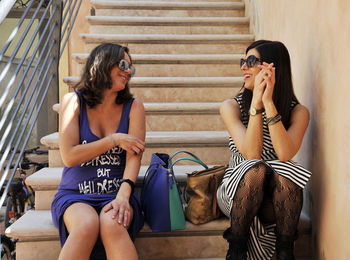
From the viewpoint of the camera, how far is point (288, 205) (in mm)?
1615

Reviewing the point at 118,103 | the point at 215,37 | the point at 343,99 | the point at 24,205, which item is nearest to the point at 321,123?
the point at 343,99

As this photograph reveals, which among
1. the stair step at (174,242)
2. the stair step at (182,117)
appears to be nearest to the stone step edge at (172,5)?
the stair step at (182,117)

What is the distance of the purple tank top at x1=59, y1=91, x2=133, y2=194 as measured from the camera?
5.95ft

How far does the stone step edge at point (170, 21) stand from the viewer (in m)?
3.76

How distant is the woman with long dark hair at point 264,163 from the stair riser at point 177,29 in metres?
2.01

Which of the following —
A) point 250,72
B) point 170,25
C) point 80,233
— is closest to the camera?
point 80,233

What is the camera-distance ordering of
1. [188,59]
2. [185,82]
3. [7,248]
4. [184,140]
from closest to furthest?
[184,140] → [185,82] → [188,59] → [7,248]

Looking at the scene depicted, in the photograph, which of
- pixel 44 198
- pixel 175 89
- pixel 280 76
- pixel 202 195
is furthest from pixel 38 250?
pixel 175 89

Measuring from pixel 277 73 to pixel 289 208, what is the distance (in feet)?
2.14

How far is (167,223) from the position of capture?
5.93ft

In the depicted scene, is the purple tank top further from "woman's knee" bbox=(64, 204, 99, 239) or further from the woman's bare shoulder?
"woman's knee" bbox=(64, 204, 99, 239)

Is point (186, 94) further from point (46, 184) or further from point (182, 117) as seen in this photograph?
point (46, 184)

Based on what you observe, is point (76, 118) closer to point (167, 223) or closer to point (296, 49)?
point (167, 223)

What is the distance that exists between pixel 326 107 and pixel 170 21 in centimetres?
241
